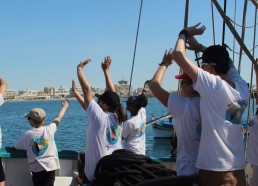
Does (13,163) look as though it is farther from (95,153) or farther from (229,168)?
(229,168)

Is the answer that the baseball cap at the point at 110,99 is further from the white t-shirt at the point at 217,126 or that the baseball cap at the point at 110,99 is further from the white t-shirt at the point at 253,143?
the white t-shirt at the point at 253,143

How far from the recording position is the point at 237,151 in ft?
8.54

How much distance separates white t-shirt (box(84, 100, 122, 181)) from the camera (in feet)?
11.7

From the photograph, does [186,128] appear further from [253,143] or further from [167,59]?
[253,143]

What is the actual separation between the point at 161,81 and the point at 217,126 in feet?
1.89

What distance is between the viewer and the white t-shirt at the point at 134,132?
4906 millimetres

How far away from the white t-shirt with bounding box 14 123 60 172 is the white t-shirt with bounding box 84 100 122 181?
4.36 feet

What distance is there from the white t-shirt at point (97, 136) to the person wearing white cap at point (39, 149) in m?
1.33

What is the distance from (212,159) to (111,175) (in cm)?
67

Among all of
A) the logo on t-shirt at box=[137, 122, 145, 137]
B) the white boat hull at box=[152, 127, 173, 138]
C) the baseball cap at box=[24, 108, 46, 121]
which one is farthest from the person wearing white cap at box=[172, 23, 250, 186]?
the white boat hull at box=[152, 127, 173, 138]

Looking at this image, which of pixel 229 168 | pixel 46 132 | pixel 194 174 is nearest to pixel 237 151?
pixel 229 168

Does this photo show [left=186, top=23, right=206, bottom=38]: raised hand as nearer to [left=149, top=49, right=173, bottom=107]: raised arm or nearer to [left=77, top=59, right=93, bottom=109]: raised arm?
[left=149, top=49, right=173, bottom=107]: raised arm

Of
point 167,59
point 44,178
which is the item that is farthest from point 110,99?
point 44,178

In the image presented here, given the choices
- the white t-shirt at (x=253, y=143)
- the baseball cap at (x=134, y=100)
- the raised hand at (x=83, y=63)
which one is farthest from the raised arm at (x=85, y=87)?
the white t-shirt at (x=253, y=143)
